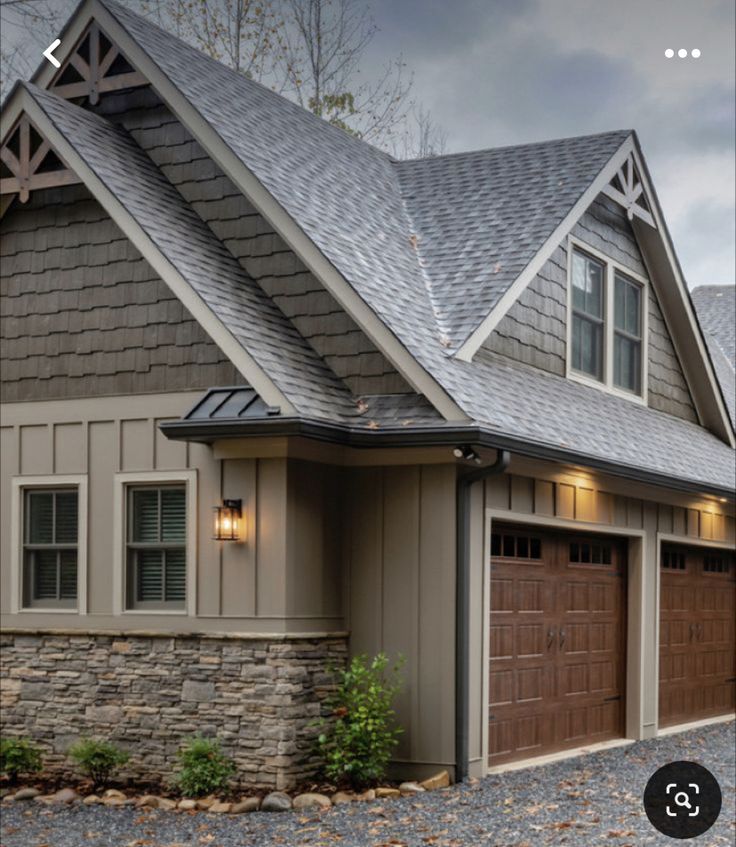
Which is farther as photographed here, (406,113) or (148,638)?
(406,113)

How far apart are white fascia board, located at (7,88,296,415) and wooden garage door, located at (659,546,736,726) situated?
21.6 feet

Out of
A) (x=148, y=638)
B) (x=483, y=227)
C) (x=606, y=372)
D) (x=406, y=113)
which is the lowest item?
(x=148, y=638)

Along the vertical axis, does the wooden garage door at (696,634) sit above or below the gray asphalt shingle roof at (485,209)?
below

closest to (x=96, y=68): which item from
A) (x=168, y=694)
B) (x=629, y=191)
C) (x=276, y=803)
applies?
(x=168, y=694)

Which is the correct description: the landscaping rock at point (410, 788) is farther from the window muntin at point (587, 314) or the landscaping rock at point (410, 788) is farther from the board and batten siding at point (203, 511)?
the window muntin at point (587, 314)

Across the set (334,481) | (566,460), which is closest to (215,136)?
(334,481)

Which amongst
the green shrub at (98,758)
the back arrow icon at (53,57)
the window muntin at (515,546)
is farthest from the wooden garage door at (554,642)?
the back arrow icon at (53,57)

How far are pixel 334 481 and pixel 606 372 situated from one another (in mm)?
4866

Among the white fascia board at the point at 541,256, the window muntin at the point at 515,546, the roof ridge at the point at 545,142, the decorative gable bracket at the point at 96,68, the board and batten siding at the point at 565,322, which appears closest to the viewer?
the window muntin at the point at 515,546

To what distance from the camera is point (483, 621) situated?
36.4 ft

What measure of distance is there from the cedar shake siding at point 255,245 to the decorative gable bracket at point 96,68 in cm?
15

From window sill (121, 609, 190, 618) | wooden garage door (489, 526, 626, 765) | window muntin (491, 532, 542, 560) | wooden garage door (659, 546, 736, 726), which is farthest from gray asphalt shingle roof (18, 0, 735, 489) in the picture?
window sill (121, 609, 190, 618)

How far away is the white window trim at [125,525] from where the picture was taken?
10789mm

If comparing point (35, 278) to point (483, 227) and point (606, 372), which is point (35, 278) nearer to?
point (483, 227)
